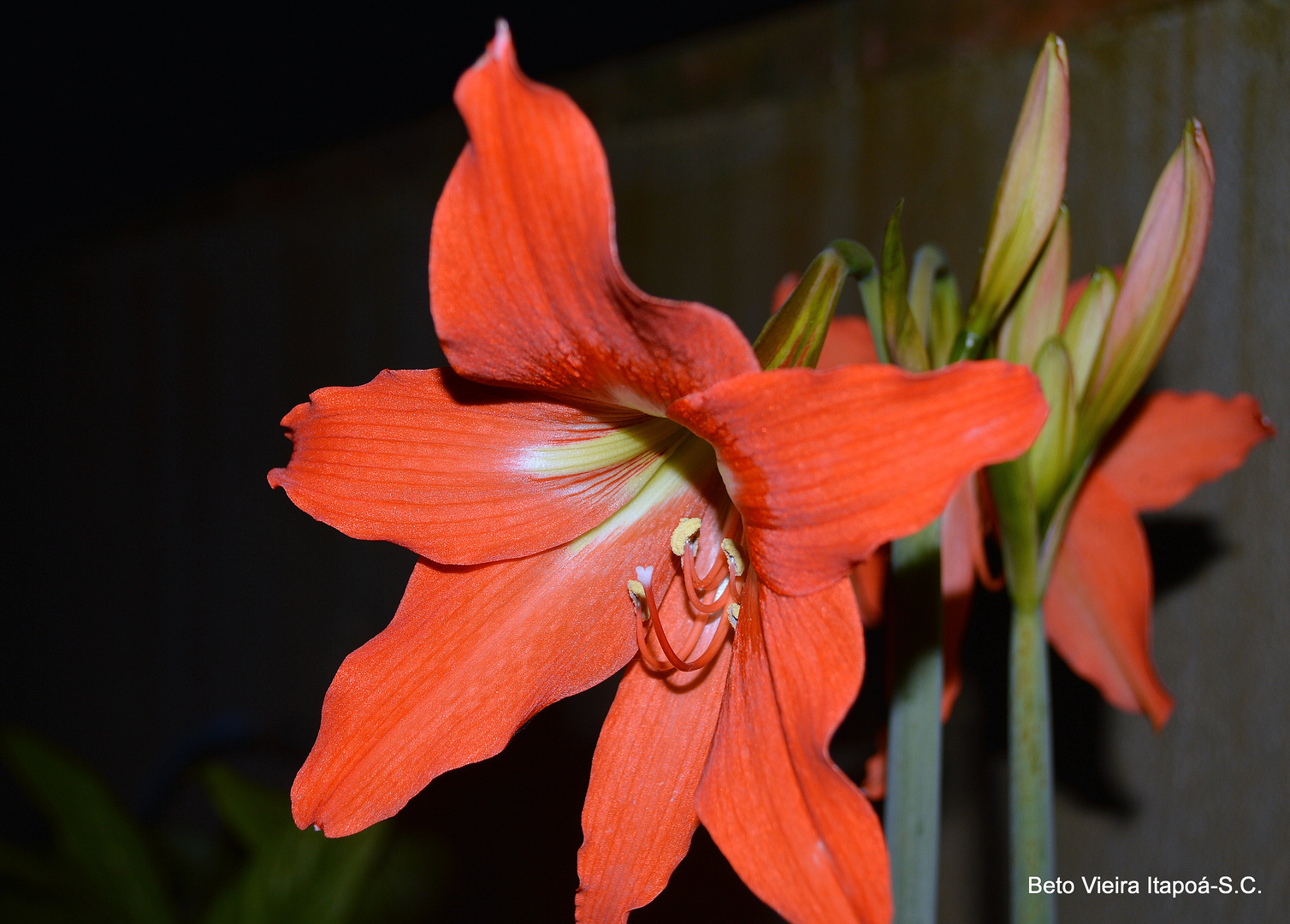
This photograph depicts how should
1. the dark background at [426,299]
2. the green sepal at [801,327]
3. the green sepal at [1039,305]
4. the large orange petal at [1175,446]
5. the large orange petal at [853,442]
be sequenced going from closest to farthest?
the large orange petal at [853,442] → the green sepal at [801,327] → the green sepal at [1039,305] → the large orange petal at [1175,446] → the dark background at [426,299]

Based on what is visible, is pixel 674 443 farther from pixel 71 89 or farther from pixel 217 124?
pixel 71 89

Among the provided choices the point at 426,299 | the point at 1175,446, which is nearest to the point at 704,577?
the point at 1175,446

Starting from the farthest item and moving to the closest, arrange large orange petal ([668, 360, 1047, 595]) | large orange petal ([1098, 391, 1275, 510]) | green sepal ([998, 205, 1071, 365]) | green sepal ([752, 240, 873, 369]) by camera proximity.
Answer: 1. large orange petal ([1098, 391, 1275, 510])
2. green sepal ([998, 205, 1071, 365])
3. green sepal ([752, 240, 873, 369])
4. large orange petal ([668, 360, 1047, 595])

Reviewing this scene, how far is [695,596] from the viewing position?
49 cm

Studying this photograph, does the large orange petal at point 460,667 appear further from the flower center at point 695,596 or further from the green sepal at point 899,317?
the green sepal at point 899,317

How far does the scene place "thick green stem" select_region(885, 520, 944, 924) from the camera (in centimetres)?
47

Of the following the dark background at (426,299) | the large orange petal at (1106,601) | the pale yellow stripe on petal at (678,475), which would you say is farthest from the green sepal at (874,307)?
the dark background at (426,299)

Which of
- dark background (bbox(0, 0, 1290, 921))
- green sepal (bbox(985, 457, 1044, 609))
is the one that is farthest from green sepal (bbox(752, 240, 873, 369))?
dark background (bbox(0, 0, 1290, 921))

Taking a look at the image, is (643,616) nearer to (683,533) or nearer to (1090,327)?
(683,533)

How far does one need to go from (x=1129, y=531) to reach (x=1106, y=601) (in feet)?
0.17

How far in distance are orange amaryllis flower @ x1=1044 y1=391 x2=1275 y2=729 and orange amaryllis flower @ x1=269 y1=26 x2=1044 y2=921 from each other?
0.28 m

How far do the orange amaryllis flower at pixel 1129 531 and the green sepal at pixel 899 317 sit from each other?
237 mm

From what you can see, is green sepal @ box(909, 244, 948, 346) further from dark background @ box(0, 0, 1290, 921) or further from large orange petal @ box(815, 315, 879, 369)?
dark background @ box(0, 0, 1290, 921)

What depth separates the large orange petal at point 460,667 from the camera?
1.39 ft
